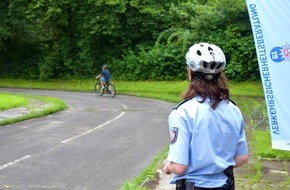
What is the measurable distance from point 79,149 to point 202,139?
7.50 meters

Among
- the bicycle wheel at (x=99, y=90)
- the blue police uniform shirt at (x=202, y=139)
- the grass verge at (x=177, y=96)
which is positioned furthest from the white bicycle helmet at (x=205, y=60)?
the bicycle wheel at (x=99, y=90)

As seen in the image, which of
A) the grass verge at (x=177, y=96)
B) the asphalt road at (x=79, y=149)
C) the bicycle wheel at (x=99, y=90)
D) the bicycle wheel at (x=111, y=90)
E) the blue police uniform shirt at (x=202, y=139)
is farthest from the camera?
the bicycle wheel at (x=99, y=90)

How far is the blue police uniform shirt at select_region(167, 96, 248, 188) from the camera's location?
296cm

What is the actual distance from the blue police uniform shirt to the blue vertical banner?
4.02 metres

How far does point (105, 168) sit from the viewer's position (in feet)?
27.5

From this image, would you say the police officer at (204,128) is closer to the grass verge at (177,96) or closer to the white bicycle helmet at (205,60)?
the white bicycle helmet at (205,60)

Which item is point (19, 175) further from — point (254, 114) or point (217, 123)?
point (254, 114)

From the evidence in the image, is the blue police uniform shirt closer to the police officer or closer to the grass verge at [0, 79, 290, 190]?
the police officer

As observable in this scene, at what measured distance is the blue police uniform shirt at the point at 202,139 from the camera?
296 cm

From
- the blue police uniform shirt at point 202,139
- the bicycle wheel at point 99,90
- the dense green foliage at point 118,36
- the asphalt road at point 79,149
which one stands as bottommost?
the asphalt road at point 79,149

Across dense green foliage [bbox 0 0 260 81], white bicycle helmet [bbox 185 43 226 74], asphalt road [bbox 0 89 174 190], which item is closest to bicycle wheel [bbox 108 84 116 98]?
dense green foliage [bbox 0 0 260 81]

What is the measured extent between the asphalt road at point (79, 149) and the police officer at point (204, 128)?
4.21m

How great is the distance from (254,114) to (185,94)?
41.6ft

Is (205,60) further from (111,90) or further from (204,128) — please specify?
(111,90)
